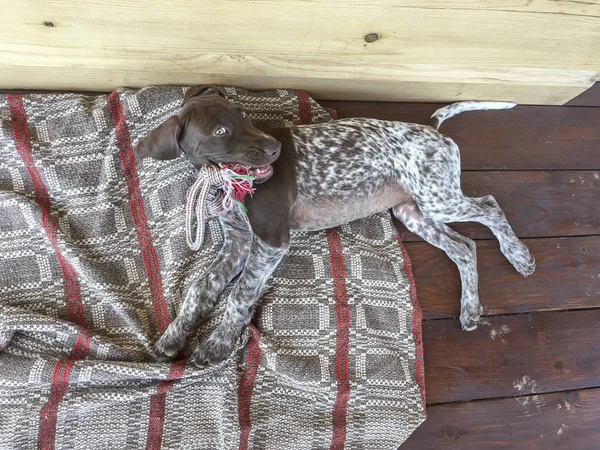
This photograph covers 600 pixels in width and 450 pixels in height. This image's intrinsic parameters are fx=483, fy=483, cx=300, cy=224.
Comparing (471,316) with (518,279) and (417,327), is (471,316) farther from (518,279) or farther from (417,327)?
(518,279)

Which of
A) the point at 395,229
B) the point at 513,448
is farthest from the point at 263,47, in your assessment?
the point at 513,448

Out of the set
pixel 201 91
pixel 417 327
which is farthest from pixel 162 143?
pixel 417 327

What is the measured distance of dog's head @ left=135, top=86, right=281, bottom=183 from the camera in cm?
239

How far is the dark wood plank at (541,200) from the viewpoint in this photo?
11.4 feet

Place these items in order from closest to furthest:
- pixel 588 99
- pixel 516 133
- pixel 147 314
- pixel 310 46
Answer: pixel 147 314 < pixel 310 46 < pixel 516 133 < pixel 588 99

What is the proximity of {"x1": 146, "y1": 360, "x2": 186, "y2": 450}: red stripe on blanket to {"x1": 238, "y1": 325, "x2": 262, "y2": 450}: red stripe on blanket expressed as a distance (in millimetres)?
364

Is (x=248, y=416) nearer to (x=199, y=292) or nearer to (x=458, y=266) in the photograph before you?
(x=199, y=292)

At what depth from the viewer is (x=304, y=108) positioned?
3.29m

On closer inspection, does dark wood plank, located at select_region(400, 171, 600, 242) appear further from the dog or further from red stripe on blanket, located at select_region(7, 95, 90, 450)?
red stripe on blanket, located at select_region(7, 95, 90, 450)

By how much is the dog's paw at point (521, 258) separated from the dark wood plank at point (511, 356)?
32cm

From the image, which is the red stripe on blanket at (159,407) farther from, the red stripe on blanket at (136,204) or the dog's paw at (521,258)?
the dog's paw at (521,258)

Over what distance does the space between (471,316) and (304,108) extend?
176 centimetres

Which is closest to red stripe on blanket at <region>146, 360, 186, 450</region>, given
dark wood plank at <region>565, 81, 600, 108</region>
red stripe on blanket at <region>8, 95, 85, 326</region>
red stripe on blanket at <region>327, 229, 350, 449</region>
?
red stripe on blanket at <region>8, 95, 85, 326</region>

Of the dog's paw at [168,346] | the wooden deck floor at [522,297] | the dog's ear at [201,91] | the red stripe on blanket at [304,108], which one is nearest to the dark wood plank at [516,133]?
the wooden deck floor at [522,297]
